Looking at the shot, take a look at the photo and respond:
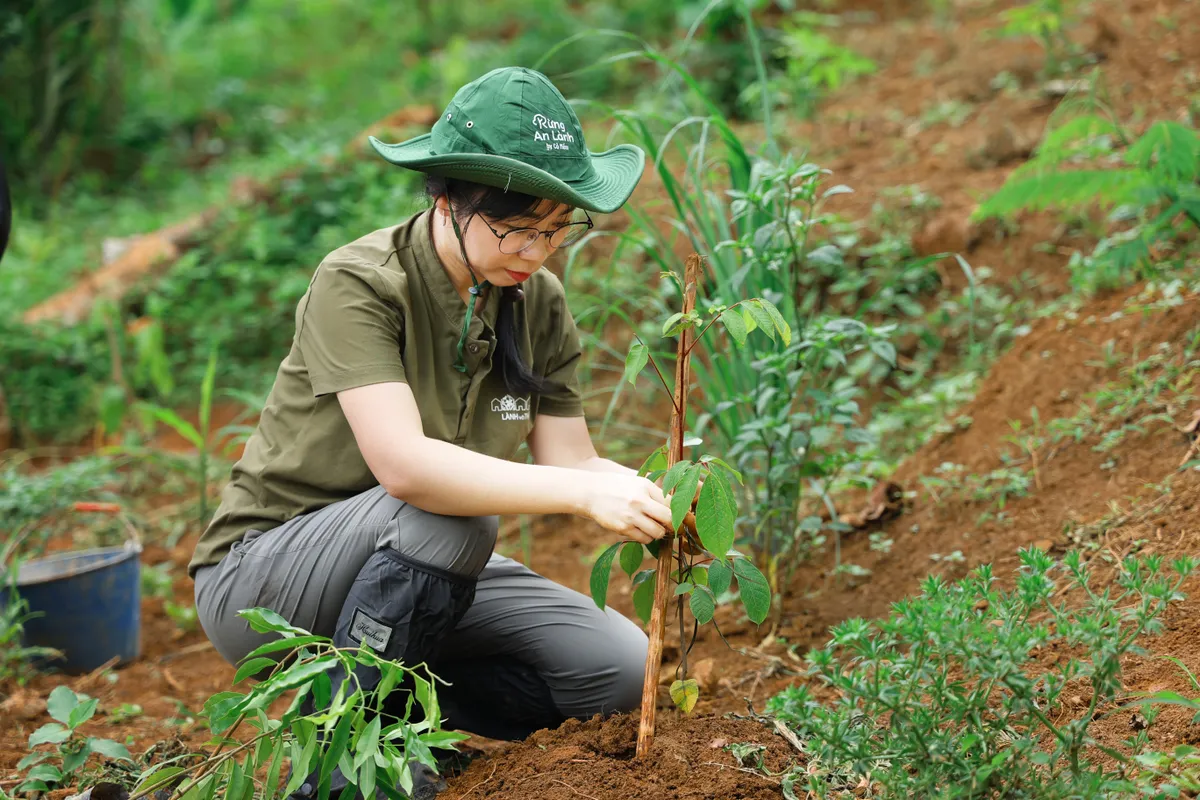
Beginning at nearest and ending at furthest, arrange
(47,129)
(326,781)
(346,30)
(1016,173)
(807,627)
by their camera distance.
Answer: (326,781) → (807,627) → (1016,173) → (47,129) → (346,30)

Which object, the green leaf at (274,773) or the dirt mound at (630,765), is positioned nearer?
the green leaf at (274,773)

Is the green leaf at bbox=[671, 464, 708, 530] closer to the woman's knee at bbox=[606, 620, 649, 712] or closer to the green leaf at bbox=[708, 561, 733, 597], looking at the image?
the green leaf at bbox=[708, 561, 733, 597]

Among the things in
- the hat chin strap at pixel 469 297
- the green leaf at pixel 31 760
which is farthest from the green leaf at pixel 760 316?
the green leaf at pixel 31 760

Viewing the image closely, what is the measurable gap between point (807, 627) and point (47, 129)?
6.16 meters

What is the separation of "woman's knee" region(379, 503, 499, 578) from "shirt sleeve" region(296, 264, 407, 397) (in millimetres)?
223

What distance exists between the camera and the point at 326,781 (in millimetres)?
1397

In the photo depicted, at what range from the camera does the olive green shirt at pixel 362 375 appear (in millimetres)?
1707

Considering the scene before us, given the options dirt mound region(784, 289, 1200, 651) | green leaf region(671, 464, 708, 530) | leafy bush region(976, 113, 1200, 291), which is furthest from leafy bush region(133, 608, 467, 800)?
leafy bush region(976, 113, 1200, 291)

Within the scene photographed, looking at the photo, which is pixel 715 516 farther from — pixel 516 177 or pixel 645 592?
pixel 516 177

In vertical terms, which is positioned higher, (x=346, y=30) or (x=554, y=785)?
(x=346, y=30)

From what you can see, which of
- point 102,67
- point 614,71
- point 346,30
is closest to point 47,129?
point 102,67

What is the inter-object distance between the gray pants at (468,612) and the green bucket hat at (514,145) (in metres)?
0.53

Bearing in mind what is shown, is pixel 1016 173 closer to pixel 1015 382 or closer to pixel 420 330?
pixel 1015 382

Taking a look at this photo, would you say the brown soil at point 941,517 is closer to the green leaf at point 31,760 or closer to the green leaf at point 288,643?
the green leaf at point 31,760
